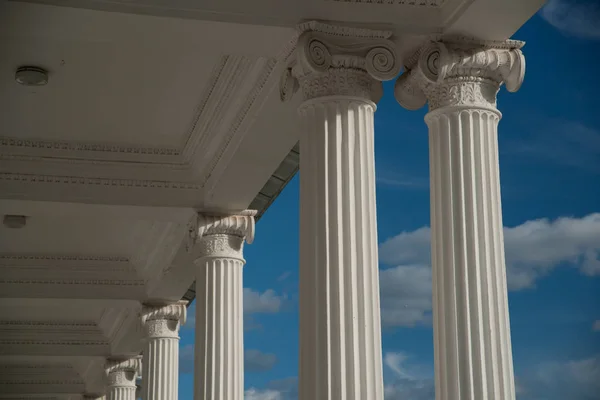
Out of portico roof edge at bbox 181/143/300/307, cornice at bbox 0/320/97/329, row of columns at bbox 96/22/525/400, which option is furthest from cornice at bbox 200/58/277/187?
cornice at bbox 0/320/97/329

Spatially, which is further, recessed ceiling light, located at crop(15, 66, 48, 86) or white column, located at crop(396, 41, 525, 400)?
recessed ceiling light, located at crop(15, 66, 48, 86)

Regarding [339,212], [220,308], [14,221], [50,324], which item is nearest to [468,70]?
[339,212]

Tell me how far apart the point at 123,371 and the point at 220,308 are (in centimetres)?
1556

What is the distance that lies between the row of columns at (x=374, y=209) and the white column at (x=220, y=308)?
23.1 ft

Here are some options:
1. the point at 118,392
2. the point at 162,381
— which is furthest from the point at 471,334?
the point at 118,392

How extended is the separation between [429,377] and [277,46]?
138 feet

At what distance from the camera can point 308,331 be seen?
489 inches

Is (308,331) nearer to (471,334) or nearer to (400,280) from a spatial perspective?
(471,334)

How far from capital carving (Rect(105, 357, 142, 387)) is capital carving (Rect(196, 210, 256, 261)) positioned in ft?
48.7

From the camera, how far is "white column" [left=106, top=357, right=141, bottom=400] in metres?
34.0

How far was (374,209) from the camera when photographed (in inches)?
503

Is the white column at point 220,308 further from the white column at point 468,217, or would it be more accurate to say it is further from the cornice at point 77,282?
the white column at point 468,217

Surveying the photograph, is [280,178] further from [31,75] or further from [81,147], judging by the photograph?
[31,75]

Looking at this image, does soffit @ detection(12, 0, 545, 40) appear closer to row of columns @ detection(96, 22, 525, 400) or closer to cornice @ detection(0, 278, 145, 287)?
row of columns @ detection(96, 22, 525, 400)
